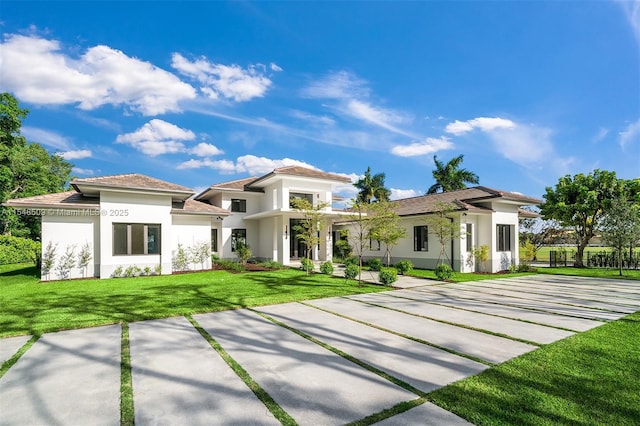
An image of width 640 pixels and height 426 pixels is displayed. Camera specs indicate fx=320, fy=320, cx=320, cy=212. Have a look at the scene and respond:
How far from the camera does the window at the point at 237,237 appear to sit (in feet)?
76.0

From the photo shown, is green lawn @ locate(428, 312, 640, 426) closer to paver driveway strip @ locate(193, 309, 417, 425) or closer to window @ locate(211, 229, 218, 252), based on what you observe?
paver driveway strip @ locate(193, 309, 417, 425)

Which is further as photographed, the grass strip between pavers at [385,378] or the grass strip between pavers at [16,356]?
the grass strip between pavers at [16,356]

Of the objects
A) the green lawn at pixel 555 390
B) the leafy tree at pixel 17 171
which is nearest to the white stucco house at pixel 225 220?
the green lawn at pixel 555 390

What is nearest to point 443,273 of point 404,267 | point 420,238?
point 404,267

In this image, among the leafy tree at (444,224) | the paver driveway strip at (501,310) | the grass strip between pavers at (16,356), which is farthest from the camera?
the leafy tree at (444,224)

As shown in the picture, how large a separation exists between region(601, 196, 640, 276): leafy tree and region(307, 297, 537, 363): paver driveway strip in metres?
16.9

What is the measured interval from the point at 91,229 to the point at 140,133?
46.2ft

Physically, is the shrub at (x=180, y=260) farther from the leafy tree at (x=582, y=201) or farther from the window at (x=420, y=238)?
the leafy tree at (x=582, y=201)

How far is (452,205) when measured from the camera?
1784cm

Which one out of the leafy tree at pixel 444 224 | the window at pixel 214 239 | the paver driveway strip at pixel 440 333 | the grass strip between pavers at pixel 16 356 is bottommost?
the paver driveway strip at pixel 440 333

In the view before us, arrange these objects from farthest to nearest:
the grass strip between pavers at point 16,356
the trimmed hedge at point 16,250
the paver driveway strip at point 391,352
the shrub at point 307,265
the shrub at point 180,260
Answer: the trimmed hedge at point 16,250, the shrub at point 180,260, the shrub at point 307,265, the grass strip between pavers at point 16,356, the paver driveway strip at point 391,352

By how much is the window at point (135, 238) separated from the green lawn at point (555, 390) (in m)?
15.8

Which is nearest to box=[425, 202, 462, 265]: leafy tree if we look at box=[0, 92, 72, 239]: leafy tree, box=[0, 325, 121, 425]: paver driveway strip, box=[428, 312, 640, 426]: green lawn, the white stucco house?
the white stucco house

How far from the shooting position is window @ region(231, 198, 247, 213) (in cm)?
2338
